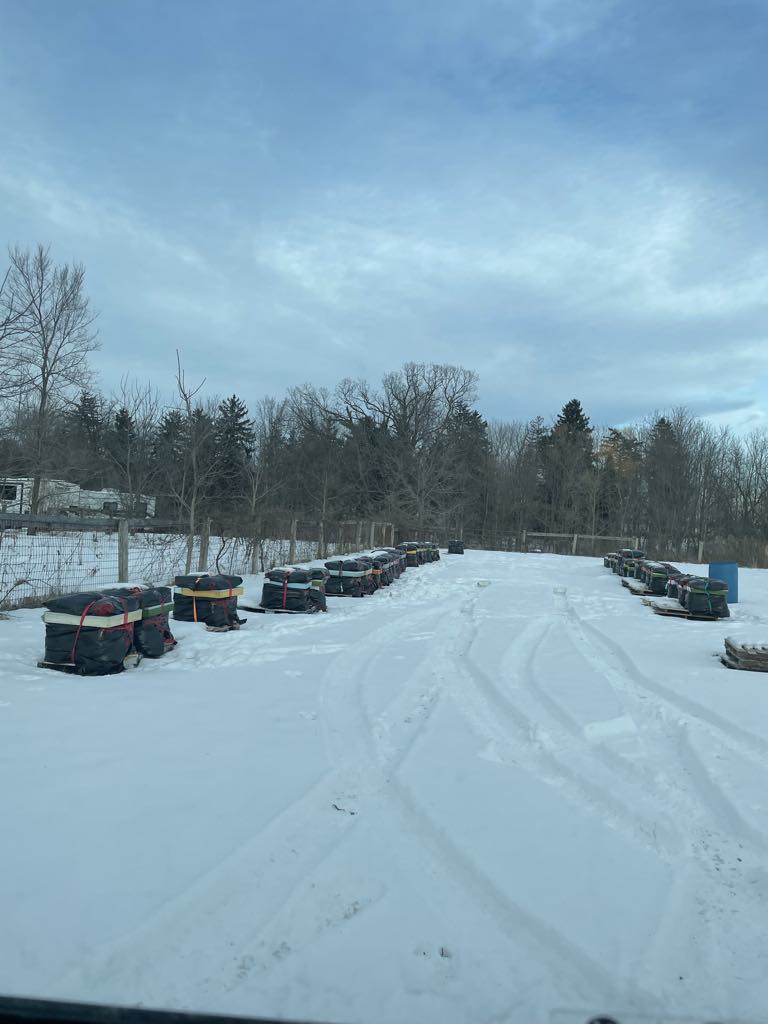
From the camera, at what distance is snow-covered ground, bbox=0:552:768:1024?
2482 millimetres

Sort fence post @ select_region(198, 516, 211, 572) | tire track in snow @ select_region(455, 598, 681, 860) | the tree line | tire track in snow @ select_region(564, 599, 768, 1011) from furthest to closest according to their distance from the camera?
1. the tree line
2. fence post @ select_region(198, 516, 211, 572)
3. tire track in snow @ select_region(455, 598, 681, 860)
4. tire track in snow @ select_region(564, 599, 768, 1011)

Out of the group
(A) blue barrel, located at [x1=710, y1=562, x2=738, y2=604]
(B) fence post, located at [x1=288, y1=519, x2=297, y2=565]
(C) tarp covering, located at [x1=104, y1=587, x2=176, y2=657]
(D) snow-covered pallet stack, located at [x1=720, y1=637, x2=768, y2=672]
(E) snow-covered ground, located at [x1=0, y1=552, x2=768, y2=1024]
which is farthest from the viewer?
(B) fence post, located at [x1=288, y1=519, x2=297, y2=565]

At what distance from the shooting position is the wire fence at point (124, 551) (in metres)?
10.7

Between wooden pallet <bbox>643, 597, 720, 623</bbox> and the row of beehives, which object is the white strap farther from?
wooden pallet <bbox>643, 597, 720, 623</bbox>

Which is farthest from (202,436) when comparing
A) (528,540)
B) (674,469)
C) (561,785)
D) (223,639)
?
(674,469)

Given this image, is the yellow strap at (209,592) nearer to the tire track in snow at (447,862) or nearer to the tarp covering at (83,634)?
the tarp covering at (83,634)

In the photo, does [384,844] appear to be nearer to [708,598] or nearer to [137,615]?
[137,615]

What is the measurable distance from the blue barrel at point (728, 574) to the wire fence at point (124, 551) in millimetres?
11027

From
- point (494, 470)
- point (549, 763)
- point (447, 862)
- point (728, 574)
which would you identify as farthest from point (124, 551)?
point (494, 470)

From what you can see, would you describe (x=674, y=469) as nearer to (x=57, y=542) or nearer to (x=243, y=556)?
(x=243, y=556)

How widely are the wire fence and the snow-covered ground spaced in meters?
3.69

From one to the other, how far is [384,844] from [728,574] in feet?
51.4

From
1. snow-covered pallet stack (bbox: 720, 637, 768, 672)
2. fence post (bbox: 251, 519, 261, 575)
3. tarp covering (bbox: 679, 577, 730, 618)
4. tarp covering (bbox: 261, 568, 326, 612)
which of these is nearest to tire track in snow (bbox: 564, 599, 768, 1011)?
snow-covered pallet stack (bbox: 720, 637, 768, 672)

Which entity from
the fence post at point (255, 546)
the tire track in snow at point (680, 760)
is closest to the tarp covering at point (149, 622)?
the tire track in snow at point (680, 760)
